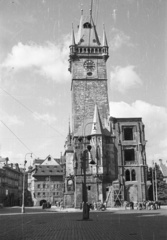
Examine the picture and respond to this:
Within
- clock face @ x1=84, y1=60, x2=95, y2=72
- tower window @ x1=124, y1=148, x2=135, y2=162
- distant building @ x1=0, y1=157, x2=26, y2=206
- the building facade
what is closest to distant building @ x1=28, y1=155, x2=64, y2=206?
distant building @ x1=0, y1=157, x2=26, y2=206

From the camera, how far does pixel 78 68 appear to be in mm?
68125

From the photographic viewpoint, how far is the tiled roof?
9225cm

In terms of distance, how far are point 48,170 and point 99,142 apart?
40.8 m

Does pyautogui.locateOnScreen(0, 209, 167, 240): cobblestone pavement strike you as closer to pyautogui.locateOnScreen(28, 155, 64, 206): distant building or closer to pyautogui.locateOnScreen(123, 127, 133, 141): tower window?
pyautogui.locateOnScreen(123, 127, 133, 141): tower window

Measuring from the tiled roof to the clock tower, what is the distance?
33069 mm

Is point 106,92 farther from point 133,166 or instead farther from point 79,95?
point 133,166

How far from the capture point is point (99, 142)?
189 ft

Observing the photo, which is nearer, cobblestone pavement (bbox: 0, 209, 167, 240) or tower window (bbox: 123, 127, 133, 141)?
cobblestone pavement (bbox: 0, 209, 167, 240)

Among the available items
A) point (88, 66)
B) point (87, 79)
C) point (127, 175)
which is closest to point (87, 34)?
point (88, 66)

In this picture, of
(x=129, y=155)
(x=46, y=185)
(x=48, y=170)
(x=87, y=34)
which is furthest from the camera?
(x=48, y=170)

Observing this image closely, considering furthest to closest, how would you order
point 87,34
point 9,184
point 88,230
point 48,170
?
point 9,184 < point 48,170 < point 87,34 < point 88,230

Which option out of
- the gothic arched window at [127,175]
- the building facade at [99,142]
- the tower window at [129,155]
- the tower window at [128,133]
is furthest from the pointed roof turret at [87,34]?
the gothic arched window at [127,175]

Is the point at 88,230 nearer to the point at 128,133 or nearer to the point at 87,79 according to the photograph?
the point at 128,133

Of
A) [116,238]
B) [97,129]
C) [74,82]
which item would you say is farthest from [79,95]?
[116,238]
